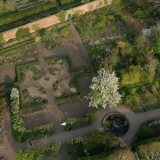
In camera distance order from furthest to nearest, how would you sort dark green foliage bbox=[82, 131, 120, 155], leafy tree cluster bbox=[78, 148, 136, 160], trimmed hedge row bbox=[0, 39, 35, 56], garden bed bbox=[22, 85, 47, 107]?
trimmed hedge row bbox=[0, 39, 35, 56], garden bed bbox=[22, 85, 47, 107], dark green foliage bbox=[82, 131, 120, 155], leafy tree cluster bbox=[78, 148, 136, 160]

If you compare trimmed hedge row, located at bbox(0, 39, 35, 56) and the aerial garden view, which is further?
trimmed hedge row, located at bbox(0, 39, 35, 56)

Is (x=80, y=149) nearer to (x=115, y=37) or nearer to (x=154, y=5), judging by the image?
Result: (x=115, y=37)

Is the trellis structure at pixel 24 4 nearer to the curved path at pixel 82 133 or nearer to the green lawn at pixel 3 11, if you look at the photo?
the green lawn at pixel 3 11

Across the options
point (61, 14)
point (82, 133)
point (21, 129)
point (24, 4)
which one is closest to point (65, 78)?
point (82, 133)

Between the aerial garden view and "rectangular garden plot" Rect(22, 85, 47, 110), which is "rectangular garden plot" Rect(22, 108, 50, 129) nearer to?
the aerial garden view

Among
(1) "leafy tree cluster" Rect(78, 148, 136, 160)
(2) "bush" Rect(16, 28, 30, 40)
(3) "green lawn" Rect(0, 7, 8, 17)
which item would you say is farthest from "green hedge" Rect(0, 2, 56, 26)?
(1) "leafy tree cluster" Rect(78, 148, 136, 160)

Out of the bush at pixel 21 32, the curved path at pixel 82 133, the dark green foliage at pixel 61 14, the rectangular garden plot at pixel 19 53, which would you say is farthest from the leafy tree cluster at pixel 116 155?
the dark green foliage at pixel 61 14

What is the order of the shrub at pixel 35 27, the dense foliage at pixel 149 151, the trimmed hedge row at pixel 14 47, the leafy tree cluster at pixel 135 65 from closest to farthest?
1. the dense foliage at pixel 149 151
2. the leafy tree cluster at pixel 135 65
3. the trimmed hedge row at pixel 14 47
4. the shrub at pixel 35 27

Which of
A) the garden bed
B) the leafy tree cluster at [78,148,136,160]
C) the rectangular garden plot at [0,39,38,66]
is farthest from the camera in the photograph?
the rectangular garden plot at [0,39,38,66]

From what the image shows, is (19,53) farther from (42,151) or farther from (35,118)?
(42,151)
